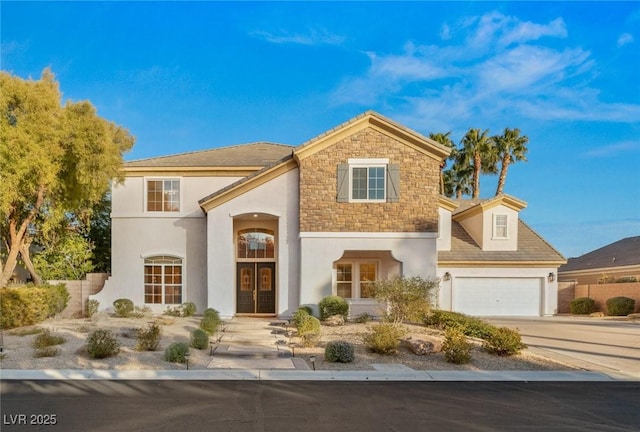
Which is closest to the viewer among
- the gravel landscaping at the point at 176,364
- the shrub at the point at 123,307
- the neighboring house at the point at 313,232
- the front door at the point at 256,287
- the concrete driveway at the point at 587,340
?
the gravel landscaping at the point at 176,364

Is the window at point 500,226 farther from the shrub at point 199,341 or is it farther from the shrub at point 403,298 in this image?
the shrub at point 199,341

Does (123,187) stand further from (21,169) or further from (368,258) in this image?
(368,258)

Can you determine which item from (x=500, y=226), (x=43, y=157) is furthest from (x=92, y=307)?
(x=500, y=226)

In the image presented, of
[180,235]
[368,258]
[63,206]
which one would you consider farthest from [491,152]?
[63,206]

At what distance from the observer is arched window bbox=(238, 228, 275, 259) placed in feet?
65.2

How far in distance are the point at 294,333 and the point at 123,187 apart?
11.3 m

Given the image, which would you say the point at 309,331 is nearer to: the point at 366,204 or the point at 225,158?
the point at 366,204

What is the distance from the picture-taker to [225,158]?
21.4 meters

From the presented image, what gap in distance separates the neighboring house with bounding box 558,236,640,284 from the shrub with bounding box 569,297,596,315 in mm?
2690

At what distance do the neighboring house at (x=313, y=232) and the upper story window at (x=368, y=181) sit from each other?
42 millimetres

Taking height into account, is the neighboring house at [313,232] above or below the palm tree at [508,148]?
below

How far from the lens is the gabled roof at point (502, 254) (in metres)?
22.0

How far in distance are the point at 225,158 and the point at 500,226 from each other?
14.9 metres

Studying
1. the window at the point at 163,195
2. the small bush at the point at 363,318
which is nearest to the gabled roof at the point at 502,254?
the small bush at the point at 363,318
